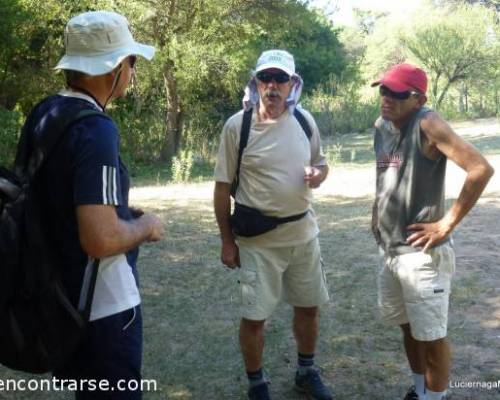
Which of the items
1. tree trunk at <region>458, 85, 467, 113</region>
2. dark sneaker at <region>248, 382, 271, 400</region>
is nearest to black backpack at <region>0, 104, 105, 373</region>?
dark sneaker at <region>248, 382, 271, 400</region>

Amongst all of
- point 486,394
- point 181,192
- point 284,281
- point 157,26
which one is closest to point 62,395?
point 284,281

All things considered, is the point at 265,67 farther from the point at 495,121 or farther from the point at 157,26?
the point at 495,121

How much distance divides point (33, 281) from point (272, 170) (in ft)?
5.08

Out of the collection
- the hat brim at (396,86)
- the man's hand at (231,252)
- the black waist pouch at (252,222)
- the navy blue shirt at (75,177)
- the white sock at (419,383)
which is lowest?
the white sock at (419,383)

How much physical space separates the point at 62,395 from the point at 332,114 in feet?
68.4

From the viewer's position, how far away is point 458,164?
269 cm

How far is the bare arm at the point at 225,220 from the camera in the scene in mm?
3244

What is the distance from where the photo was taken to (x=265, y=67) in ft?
10.3

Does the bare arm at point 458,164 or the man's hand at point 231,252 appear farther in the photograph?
the man's hand at point 231,252

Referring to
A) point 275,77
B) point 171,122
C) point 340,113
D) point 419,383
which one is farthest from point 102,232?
point 340,113

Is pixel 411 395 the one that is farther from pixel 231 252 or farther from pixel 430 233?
pixel 231 252

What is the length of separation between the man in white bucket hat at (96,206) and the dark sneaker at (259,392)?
52.5 inches

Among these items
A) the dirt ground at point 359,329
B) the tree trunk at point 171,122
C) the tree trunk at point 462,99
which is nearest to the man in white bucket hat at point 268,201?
the dirt ground at point 359,329

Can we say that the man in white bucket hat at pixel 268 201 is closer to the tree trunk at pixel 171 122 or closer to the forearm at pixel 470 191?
the forearm at pixel 470 191
